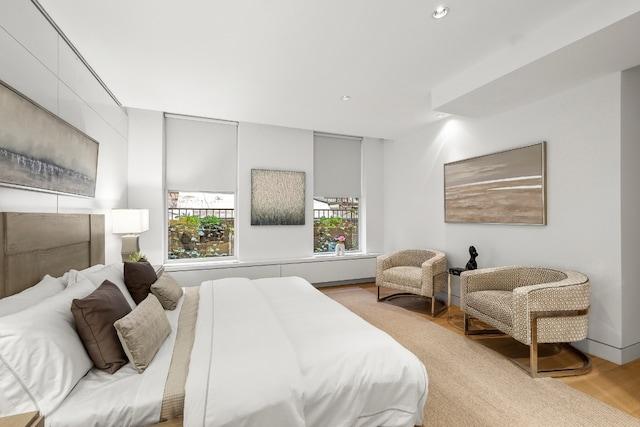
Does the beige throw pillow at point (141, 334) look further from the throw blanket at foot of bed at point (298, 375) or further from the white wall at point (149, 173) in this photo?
the white wall at point (149, 173)

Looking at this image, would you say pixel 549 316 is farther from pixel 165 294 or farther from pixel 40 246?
pixel 40 246

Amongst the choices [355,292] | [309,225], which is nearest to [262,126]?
[309,225]

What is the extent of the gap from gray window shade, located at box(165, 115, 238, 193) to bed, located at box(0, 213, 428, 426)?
7.88 feet

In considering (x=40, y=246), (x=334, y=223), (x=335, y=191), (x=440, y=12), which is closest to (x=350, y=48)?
(x=440, y=12)

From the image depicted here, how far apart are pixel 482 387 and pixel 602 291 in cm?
152

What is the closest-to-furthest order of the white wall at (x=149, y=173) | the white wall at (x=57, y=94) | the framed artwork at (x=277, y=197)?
1. the white wall at (x=57, y=94)
2. the white wall at (x=149, y=173)
3. the framed artwork at (x=277, y=197)

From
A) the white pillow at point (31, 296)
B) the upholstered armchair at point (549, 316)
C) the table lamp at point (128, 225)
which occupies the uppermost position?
the table lamp at point (128, 225)

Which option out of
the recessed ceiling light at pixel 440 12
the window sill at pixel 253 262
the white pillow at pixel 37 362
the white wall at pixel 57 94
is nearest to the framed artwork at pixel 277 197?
the window sill at pixel 253 262

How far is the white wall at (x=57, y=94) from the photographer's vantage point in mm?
1678

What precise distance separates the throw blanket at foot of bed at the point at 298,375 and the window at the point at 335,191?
3398 millimetres

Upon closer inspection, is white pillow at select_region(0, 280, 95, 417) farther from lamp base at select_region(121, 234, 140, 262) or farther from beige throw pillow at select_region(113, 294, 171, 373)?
lamp base at select_region(121, 234, 140, 262)

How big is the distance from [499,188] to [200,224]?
428 cm

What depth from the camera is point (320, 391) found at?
1380 millimetres

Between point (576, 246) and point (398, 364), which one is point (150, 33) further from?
point (576, 246)
